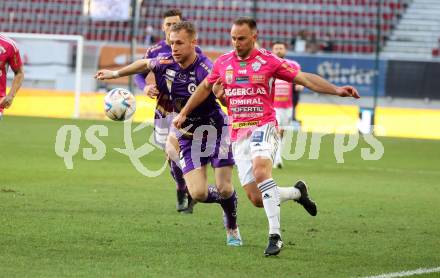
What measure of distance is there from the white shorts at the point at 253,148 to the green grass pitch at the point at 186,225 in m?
0.70

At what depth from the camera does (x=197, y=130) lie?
9.55 m

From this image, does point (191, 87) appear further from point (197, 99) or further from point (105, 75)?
point (197, 99)

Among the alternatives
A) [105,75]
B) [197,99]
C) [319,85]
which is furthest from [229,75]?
[105,75]

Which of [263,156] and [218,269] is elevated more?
[263,156]

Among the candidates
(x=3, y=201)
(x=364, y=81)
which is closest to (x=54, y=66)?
(x=364, y=81)

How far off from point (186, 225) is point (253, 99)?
2.11 metres

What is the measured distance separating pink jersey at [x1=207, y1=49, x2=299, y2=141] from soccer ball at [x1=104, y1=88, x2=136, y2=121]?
7.18ft

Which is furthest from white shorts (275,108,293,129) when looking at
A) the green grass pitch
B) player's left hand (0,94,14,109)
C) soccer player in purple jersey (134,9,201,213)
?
player's left hand (0,94,14,109)

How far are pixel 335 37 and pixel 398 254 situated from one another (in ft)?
88.9

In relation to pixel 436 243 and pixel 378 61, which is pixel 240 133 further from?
pixel 378 61

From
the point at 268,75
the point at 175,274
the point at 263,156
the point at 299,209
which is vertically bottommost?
the point at 299,209

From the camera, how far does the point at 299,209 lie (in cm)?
1208

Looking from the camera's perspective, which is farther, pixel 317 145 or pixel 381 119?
pixel 381 119

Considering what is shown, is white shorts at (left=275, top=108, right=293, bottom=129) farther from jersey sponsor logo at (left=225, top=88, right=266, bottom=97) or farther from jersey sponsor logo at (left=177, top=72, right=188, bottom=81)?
jersey sponsor logo at (left=225, top=88, right=266, bottom=97)
